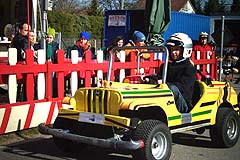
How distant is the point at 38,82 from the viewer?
805 centimetres

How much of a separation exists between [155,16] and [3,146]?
8196 mm

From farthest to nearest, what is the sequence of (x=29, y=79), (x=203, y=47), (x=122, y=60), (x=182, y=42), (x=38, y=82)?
(x=203, y=47)
(x=122, y=60)
(x=38, y=82)
(x=29, y=79)
(x=182, y=42)

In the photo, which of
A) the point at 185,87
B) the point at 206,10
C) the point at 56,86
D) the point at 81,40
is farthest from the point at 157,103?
the point at 206,10

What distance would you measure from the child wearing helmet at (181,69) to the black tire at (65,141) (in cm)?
139

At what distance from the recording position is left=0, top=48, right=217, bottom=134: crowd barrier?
7461mm

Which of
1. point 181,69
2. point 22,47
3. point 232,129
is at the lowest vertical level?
point 232,129

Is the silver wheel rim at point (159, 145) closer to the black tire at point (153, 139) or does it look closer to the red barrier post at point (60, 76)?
the black tire at point (153, 139)

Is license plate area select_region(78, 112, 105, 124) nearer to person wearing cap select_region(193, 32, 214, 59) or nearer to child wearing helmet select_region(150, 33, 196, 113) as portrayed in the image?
child wearing helmet select_region(150, 33, 196, 113)

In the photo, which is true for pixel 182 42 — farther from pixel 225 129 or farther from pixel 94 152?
pixel 94 152

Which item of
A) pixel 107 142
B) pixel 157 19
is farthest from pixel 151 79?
pixel 157 19

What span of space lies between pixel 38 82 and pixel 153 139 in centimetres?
307

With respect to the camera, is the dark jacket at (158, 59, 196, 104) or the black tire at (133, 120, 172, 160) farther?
the dark jacket at (158, 59, 196, 104)

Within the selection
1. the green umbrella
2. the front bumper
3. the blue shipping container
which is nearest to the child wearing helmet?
the front bumper

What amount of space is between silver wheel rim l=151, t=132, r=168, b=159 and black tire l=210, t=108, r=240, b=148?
1.39 meters
